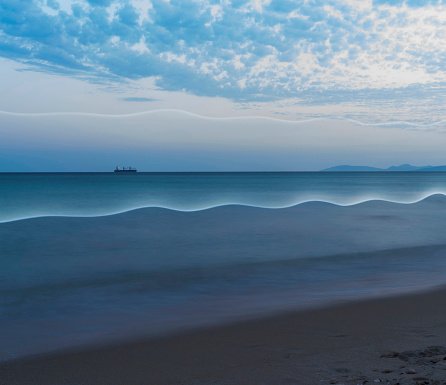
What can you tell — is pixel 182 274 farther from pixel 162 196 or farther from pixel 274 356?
pixel 162 196

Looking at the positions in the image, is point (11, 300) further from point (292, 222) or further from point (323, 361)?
point (292, 222)

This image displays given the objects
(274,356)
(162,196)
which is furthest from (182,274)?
(162,196)

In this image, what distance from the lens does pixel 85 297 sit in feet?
26.7

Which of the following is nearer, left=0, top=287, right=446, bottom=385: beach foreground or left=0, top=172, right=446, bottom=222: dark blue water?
left=0, top=287, right=446, bottom=385: beach foreground

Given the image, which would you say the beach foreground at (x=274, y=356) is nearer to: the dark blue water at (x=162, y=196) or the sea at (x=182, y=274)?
the sea at (x=182, y=274)

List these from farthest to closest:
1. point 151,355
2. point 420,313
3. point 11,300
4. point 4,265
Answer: point 4,265 → point 11,300 → point 420,313 → point 151,355

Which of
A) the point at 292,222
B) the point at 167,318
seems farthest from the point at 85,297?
the point at 292,222

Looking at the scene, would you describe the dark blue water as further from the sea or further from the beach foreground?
the beach foreground

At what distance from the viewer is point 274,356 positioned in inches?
182

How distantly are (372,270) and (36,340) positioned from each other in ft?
26.2

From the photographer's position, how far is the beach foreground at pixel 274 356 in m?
4.02

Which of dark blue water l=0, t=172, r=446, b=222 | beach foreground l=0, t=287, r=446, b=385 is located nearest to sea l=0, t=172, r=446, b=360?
beach foreground l=0, t=287, r=446, b=385

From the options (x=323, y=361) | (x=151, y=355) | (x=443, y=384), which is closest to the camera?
(x=443, y=384)

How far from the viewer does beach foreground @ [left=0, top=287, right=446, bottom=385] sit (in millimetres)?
4016
